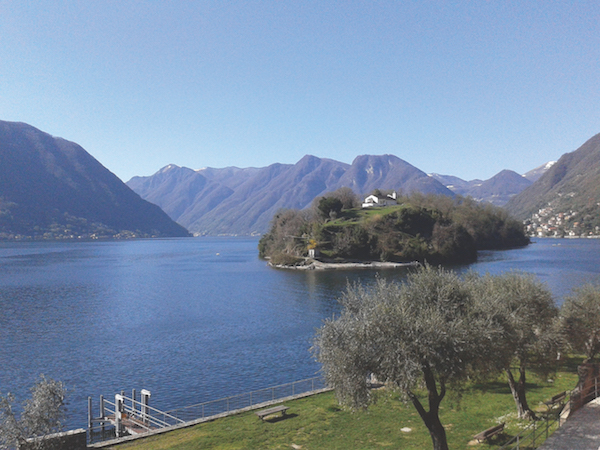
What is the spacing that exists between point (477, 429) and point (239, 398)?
1582cm

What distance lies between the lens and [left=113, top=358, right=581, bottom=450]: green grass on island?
19.0 m

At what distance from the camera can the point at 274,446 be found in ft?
63.0

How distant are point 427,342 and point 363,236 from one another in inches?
4570

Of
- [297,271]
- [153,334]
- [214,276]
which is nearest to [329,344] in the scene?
[153,334]

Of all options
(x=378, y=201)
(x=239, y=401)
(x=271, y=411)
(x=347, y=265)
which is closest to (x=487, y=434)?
(x=271, y=411)

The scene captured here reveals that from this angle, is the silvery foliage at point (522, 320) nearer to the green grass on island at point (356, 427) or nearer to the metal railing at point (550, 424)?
the metal railing at point (550, 424)

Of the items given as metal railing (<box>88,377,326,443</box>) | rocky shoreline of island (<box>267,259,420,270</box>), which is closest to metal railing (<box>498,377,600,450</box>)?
metal railing (<box>88,377,326,443</box>)

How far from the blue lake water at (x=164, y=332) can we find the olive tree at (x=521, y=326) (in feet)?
28.7

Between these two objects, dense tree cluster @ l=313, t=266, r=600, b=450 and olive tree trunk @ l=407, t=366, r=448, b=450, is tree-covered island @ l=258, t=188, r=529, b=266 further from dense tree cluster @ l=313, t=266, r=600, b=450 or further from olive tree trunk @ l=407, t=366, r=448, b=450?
olive tree trunk @ l=407, t=366, r=448, b=450

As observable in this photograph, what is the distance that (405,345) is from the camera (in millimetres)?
14367

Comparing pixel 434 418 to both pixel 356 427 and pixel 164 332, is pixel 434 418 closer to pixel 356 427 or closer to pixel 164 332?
pixel 356 427

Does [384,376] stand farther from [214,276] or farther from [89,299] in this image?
[214,276]

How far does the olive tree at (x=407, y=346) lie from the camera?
14414 mm

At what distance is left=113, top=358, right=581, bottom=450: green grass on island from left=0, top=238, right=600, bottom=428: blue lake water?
4468 mm
